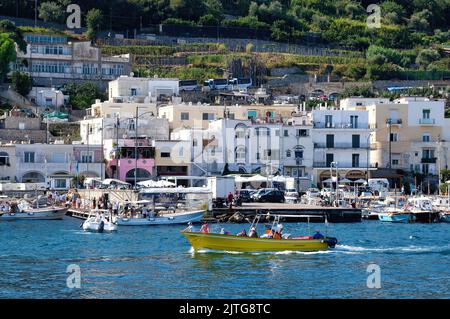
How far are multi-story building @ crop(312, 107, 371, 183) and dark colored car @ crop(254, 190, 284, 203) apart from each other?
410 inches

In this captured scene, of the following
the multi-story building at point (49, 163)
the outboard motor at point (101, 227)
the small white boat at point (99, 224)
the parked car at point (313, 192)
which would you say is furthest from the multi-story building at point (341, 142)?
the outboard motor at point (101, 227)

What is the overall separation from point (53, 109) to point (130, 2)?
36365 millimetres

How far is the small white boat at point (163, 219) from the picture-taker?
69875 millimetres

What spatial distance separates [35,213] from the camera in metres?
75.1

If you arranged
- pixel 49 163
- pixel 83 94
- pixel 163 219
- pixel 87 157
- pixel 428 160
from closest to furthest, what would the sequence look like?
pixel 163 219 < pixel 49 163 < pixel 87 157 < pixel 428 160 < pixel 83 94

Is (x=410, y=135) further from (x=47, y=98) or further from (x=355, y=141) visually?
(x=47, y=98)

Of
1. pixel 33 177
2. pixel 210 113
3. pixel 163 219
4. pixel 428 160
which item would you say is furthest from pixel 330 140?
pixel 163 219

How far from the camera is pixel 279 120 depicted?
91.8m

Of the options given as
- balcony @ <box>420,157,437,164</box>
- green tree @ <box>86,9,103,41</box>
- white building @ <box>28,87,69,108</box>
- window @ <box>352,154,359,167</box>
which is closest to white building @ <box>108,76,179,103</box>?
white building @ <box>28,87,69,108</box>

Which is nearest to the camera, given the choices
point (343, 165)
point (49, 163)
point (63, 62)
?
point (49, 163)

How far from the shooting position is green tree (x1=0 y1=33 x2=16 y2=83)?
340ft

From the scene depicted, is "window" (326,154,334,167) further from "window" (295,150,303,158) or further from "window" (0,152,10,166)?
"window" (0,152,10,166)

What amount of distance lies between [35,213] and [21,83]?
31.6 m
